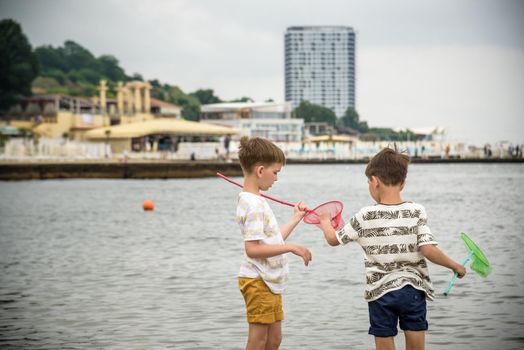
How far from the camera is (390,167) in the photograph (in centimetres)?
521

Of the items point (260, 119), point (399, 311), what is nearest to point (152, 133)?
point (260, 119)

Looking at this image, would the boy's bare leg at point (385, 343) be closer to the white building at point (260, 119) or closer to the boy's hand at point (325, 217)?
the boy's hand at point (325, 217)

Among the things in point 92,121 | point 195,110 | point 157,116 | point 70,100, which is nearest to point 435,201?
point 92,121

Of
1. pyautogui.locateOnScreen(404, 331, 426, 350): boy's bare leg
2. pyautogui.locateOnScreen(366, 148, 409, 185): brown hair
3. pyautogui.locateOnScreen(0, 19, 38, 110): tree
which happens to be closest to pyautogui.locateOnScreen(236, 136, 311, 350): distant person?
pyautogui.locateOnScreen(366, 148, 409, 185): brown hair

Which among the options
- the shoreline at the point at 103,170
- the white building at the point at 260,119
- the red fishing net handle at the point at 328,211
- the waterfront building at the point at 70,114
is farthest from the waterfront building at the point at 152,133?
the red fishing net handle at the point at 328,211

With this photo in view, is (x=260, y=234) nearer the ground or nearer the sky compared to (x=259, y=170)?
nearer the ground

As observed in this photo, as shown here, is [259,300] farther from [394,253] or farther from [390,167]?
[390,167]

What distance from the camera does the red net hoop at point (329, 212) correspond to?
18.0ft

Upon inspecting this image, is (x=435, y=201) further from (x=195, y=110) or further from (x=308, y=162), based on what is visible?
(x=195, y=110)

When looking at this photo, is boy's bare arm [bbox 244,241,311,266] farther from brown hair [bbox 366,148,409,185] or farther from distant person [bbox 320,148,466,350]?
brown hair [bbox 366,148,409,185]

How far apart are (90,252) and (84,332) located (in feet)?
25.8

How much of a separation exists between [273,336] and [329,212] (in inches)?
30.9

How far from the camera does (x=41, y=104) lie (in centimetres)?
10694

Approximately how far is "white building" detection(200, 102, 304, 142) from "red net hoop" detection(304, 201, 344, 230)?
13180cm
